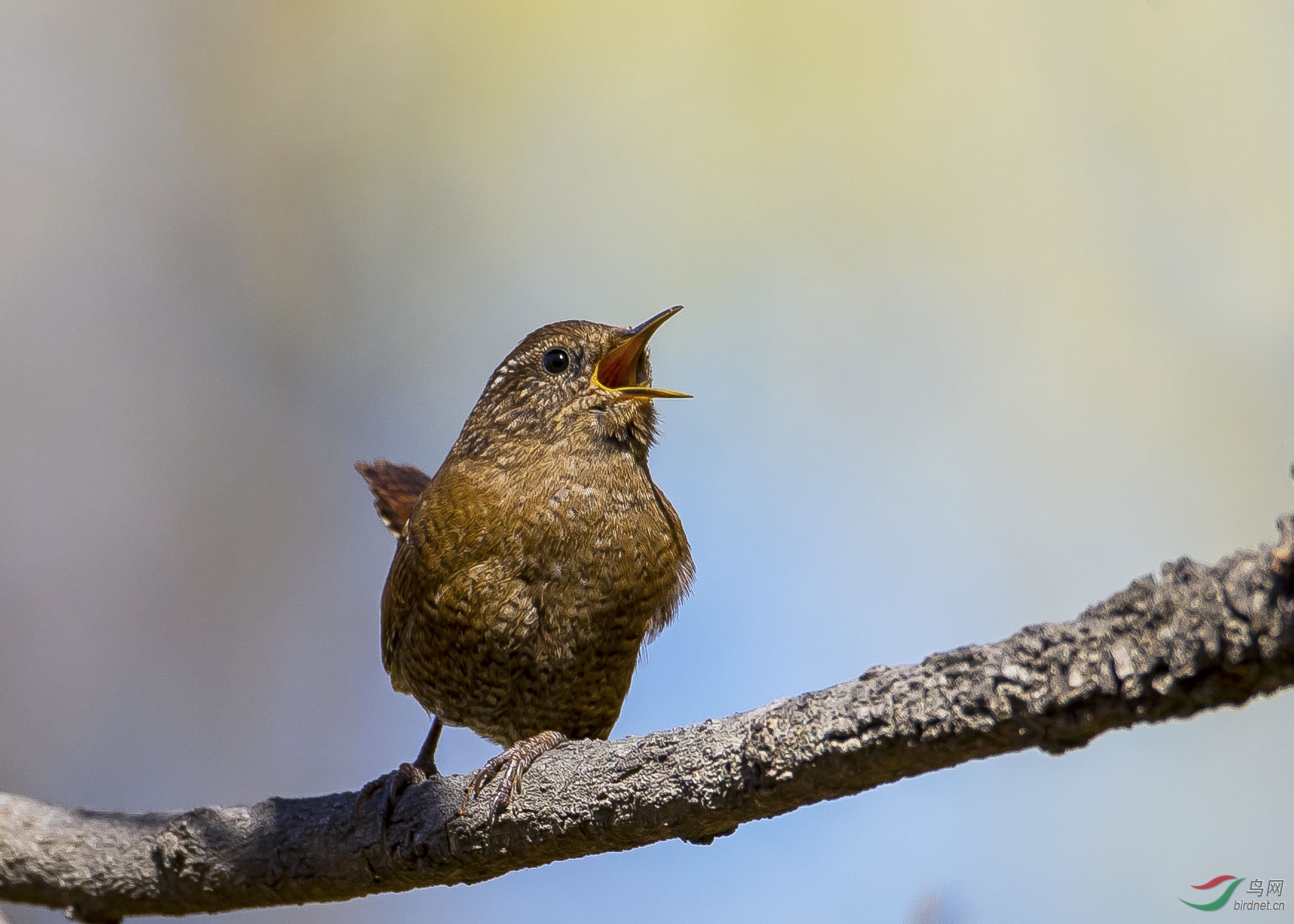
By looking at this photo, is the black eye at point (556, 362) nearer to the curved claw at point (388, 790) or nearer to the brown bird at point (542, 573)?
the brown bird at point (542, 573)

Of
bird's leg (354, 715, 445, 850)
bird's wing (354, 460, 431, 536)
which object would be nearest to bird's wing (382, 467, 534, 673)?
bird's leg (354, 715, 445, 850)

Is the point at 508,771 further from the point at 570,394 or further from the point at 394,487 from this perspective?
the point at 394,487

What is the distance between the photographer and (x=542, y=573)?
10.5ft

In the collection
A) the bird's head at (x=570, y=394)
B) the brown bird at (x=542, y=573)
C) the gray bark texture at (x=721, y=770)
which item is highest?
the bird's head at (x=570, y=394)

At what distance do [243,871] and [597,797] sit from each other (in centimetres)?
94

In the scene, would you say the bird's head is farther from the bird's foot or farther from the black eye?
the bird's foot

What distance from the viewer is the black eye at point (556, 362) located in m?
3.74

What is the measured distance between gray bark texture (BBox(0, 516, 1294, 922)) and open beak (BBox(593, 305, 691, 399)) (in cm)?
138

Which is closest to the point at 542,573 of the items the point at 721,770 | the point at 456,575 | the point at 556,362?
the point at 456,575

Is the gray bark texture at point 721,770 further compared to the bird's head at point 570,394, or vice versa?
the bird's head at point 570,394

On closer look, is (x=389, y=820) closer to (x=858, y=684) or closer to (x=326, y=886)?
(x=326, y=886)

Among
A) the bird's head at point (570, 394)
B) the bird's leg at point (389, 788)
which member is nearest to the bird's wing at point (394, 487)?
the bird's head at point (570, 394)

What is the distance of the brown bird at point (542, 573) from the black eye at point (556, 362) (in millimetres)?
68

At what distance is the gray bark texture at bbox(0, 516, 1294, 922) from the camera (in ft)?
4.87
